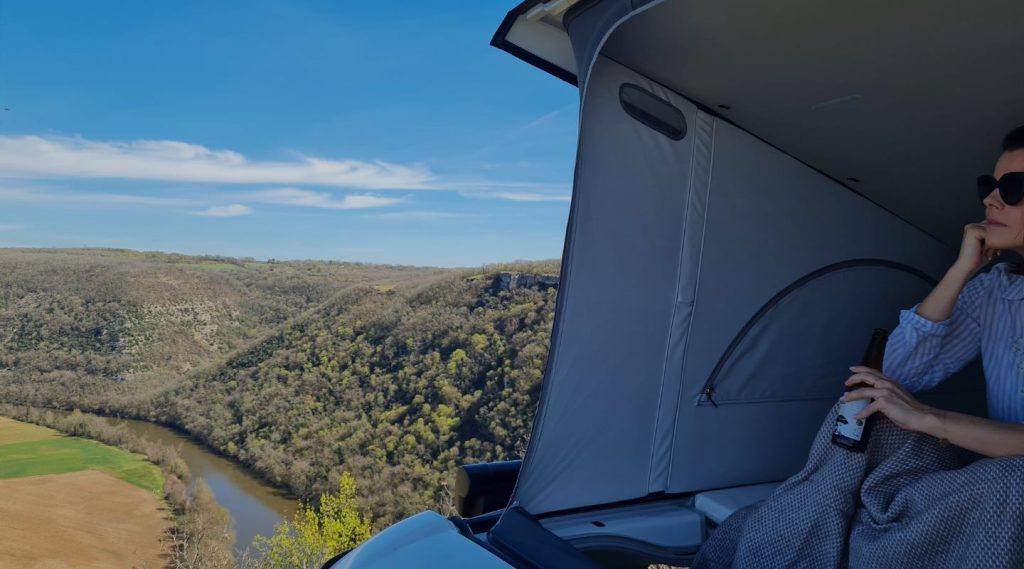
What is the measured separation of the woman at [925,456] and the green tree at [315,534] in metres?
Answer: 23.3

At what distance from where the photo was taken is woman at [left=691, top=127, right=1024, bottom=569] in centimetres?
153

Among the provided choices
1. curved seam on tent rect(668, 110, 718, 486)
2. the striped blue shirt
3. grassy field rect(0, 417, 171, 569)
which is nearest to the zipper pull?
curved seam on tent rect(668, 110, 718, 486)

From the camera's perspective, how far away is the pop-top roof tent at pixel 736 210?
207 cm

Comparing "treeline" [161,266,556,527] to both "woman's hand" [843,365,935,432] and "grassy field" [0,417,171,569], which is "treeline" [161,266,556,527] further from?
"woman's hand" [843,365,935,432]

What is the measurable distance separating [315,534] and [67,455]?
1425cm

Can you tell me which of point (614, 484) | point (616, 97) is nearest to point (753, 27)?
point (616, 97)

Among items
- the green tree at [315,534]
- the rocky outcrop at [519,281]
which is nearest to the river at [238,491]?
the green tree at [315,534]

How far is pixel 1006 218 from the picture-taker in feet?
5.83

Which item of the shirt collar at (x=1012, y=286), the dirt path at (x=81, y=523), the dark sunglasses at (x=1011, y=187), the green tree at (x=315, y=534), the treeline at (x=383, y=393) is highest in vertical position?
the dark sunglasses at (x=1011, y=187)

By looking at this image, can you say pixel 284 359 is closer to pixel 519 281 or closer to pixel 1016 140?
pixel 519 281

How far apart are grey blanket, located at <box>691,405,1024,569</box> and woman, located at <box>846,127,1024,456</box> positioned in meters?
0.09

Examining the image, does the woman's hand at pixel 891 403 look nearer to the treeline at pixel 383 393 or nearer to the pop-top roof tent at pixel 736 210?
the pop-top roof tent at pixel 736 210

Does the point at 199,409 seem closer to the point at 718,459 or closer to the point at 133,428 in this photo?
the point at 133,428

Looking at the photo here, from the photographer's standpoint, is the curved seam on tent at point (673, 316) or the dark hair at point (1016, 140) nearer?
the dark hair at point (1016, 140)
